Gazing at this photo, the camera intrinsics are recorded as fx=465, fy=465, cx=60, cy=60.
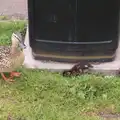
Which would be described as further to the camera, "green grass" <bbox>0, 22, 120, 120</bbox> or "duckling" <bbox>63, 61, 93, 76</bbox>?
"duckling" <bbox>63, 61, 93, 76</bbox>

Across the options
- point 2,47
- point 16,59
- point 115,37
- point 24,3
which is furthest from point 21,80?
point 24,3

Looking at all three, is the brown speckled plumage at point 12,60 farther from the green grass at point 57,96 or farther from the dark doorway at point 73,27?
the dark doorway at point 73,27

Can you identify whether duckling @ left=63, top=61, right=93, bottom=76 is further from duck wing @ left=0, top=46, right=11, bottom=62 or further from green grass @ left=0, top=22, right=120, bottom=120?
duck wing @ left=0, top=46, right=11, bottom=62

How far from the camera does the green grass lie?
435 centimetres

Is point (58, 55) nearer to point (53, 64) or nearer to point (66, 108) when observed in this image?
point (53, 64)

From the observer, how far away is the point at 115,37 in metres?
5.02

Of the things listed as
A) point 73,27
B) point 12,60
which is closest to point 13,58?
point 12,60

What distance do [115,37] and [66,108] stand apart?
1061 millimetres

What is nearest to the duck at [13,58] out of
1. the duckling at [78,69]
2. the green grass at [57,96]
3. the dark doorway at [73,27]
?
the green grass at [57,96]

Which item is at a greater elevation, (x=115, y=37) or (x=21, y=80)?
(x=115, y=37)

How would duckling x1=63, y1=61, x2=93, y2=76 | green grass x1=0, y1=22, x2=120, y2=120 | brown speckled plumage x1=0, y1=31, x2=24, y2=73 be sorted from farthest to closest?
duckling x1=63, y1=61, x2=93, y2=76 → brown speckled plumage x1=0, y1=31, x2=24, y2=73 → green grass x1=0, y1=22, x2=120, y2=120

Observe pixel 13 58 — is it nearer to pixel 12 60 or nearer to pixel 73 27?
pixel 12 60

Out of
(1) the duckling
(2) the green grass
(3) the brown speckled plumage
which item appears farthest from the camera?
(1) the duckling

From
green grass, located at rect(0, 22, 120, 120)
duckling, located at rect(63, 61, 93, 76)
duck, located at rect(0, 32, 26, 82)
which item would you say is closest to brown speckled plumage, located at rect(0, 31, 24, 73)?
duck, located at rect(0, 32, 26, 82)
